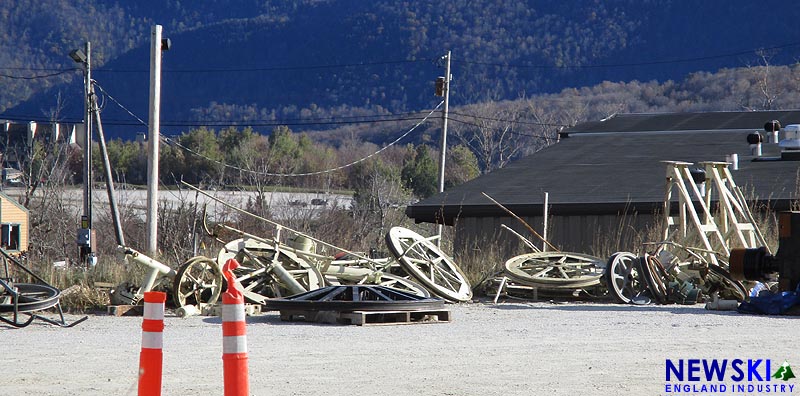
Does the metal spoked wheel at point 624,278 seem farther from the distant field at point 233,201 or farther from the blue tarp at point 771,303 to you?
the distant field at point 233,201

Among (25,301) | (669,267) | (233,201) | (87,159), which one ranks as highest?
(87,159)

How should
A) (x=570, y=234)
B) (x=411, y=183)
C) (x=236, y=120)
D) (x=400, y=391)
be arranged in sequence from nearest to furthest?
1. (x=400, y=391)
2. (x=570, y=234)
3. (x=411, y=183)
4. (x=236, y=120)

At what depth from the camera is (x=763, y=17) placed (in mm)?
198250

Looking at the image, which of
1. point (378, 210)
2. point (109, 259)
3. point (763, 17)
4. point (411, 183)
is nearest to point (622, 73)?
point (763, 17)

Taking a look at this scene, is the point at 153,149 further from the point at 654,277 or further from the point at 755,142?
the point at 755,142

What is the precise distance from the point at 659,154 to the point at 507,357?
21.0 meters

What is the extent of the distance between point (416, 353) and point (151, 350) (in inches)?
190

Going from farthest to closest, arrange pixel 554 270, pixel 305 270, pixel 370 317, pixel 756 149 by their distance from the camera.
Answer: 1. pixel 756 149
2. pixel 554 270
3. pixel 305 270
4. pixel 370 317

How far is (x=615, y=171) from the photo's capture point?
29406mm

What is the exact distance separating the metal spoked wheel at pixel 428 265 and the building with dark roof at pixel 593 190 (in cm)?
369

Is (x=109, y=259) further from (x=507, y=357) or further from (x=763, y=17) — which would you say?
(x=763, y=17)

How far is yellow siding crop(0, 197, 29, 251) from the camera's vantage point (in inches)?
2048

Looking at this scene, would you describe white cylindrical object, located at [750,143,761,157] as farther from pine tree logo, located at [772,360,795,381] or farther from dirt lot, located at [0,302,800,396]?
pine tree logo, located at [772,360,795,381]

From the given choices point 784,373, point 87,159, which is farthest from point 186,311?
point 87,159
